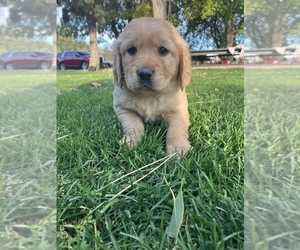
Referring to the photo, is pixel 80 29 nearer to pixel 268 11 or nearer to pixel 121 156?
pixel 121 156

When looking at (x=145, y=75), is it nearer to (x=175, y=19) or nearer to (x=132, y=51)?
(x=132, y=51)

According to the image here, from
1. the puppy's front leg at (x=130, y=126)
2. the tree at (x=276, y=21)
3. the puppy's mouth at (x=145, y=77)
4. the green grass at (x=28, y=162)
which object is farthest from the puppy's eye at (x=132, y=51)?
the tree at (x=276, y=21)

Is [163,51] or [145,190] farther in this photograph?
[163,51]

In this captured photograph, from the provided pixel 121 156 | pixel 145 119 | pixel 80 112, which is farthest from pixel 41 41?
pixel 80 112

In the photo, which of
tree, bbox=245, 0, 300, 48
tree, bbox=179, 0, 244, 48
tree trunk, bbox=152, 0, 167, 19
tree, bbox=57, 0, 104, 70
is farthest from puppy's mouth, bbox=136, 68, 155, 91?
tree, bbox=57, 0, 104, 70

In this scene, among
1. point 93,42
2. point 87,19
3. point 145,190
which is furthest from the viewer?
point 93,42

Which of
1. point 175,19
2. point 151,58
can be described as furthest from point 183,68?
point 175,19

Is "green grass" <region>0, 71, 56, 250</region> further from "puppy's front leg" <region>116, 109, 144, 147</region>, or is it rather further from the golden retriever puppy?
the golden retriever puppy
